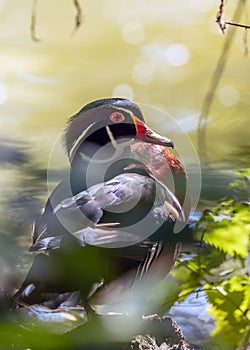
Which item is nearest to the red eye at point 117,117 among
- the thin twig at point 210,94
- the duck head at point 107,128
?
the duck head at point 107,128

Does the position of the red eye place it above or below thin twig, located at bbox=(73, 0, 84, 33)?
below

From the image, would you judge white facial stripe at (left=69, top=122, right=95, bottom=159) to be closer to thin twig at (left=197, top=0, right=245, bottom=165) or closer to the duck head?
the duck head

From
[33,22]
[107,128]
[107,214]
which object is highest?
[33,22]

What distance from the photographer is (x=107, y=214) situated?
2.88 ft

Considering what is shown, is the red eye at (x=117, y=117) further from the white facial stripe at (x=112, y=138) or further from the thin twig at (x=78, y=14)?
the thin twig at (x=78, y=14)

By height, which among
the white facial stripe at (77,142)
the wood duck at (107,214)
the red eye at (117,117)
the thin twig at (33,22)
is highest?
the thin twig at (33,22)

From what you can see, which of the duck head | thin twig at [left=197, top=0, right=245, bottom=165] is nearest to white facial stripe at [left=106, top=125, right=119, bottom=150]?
the duck head

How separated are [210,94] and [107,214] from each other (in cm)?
23

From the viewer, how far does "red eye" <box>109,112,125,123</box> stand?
2.93ft

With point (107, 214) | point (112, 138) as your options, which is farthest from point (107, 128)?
point (107, 214)

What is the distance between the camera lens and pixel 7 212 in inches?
34.7

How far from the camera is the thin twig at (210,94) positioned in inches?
36.2

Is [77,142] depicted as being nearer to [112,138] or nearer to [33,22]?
[112,138]

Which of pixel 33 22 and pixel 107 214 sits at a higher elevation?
pixel 33 22
